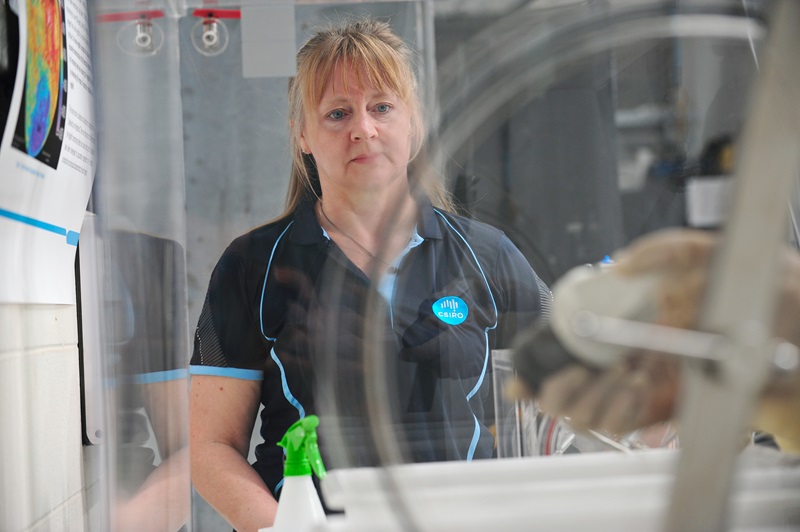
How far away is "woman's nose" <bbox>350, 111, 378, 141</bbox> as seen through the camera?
1078 mm

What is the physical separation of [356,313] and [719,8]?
46cm

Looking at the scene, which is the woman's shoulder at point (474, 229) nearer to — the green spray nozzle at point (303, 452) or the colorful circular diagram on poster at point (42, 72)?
the green spray nozzle at point (303, 452)

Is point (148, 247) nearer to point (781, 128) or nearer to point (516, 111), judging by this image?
point (516, 111)

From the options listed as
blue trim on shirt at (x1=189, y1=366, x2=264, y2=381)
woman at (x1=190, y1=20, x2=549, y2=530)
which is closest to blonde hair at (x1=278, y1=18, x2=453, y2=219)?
woman at (x1=190, y1=20, x2=549, y2=530)

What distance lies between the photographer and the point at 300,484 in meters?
1.01

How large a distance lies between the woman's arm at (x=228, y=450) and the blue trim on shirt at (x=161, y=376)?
0.07 feet

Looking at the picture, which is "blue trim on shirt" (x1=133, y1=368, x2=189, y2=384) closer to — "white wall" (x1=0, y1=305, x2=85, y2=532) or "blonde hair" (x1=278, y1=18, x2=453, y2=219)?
"white wall" (x1=0, y1=305, x2=85, y2=532)

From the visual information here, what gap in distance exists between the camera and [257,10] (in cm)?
120

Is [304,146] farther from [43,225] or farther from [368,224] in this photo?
[43,225]

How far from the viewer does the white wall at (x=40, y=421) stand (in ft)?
3.44

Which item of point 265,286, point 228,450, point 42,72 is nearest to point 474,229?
point 265,286

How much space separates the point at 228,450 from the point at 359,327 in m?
0.40

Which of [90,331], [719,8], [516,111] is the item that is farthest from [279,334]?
[719,8]

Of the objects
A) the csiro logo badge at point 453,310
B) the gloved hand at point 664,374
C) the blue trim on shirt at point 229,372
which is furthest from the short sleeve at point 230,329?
the gloved hand at point 664,374
